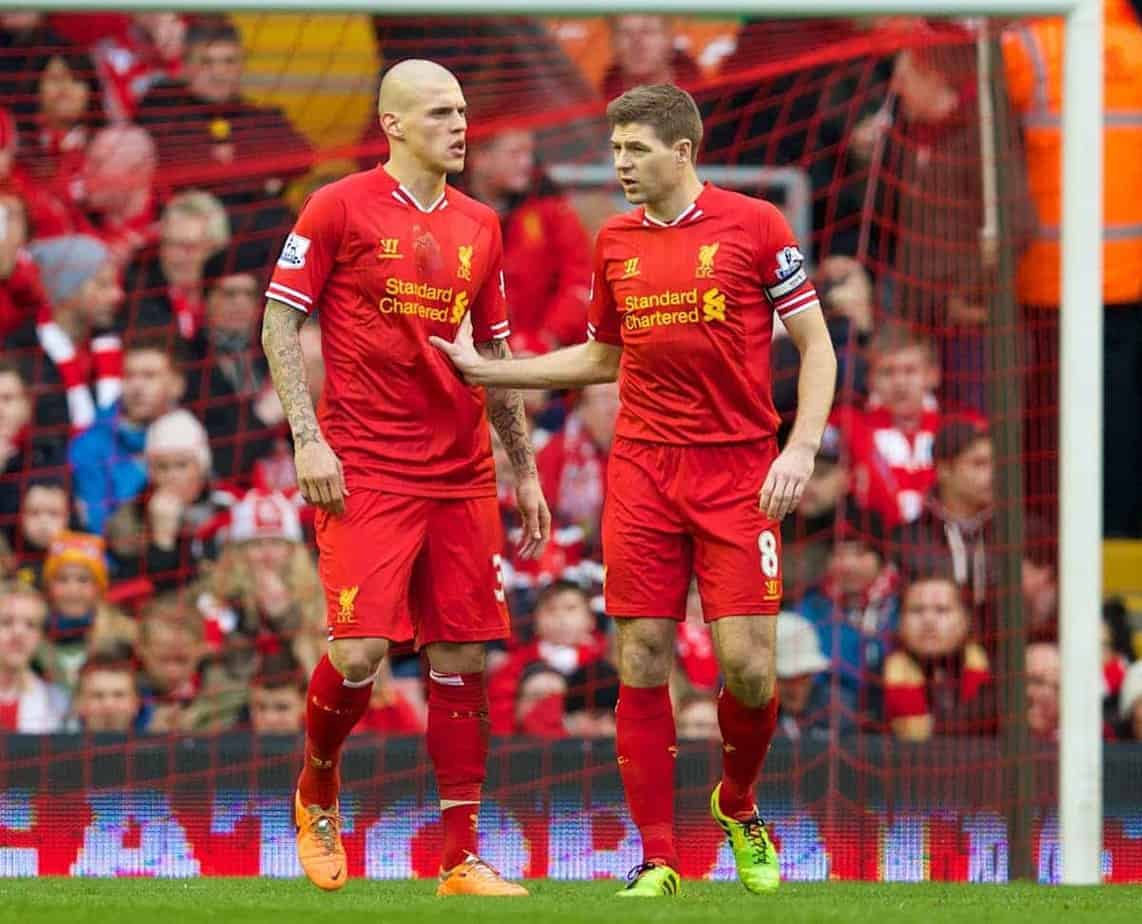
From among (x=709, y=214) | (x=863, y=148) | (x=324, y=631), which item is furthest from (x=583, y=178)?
(x=709, y=214)

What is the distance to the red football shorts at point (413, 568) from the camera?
6.33 metres

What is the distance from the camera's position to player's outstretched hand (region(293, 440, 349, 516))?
20.6 ft

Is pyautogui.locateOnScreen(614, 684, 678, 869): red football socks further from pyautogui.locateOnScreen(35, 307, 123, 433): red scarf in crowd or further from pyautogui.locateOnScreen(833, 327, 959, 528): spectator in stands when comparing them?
pyautogui.locateOnScreen(35, 307, 123, 433): red scarf in crowd

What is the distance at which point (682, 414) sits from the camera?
646 centimetres

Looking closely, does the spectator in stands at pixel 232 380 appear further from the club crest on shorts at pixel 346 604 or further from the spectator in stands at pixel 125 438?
the club crest on shorts at pixel 346 604

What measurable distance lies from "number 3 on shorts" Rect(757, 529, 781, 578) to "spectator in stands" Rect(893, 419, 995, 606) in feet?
9.62

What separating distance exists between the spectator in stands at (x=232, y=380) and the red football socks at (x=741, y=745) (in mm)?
3619

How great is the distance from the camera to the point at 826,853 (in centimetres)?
835

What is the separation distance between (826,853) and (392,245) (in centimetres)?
303

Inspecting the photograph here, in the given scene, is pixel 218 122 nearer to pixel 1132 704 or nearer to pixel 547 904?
pixel 1132 704

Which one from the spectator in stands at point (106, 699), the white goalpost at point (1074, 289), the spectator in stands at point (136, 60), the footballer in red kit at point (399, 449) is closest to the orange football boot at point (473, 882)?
the footballer in red kit at point (399, 449)

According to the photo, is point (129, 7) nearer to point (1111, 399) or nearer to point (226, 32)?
point (226, 32)

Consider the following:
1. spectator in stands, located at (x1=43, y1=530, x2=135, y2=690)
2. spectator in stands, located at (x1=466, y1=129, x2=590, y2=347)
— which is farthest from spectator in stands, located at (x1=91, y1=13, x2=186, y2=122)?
spectator in stands, located at (x1=43, y1=530, x2=135, y2=690)

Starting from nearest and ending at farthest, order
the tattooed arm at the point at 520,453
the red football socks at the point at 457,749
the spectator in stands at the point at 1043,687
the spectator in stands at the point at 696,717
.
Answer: the red football socks at the point at 457,749 → the tattooed arm at the point at 520,453 → the spectator in stands at the point at 1043,687 → the spectator in stands at the point at 696,717
